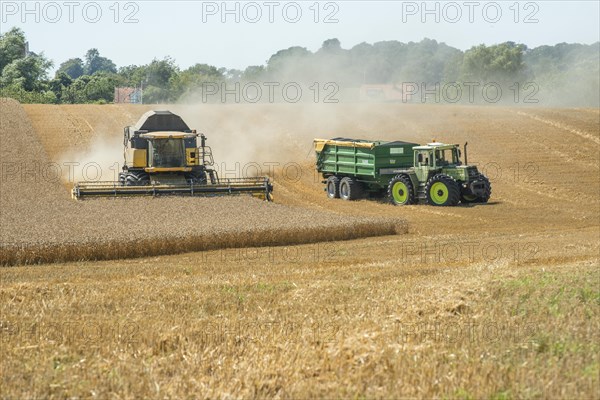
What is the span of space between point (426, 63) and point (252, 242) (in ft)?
240

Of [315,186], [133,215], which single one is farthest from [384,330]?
[315,186]

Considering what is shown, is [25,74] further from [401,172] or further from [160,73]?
[401,172]

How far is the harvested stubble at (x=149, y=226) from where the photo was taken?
64.3 ft

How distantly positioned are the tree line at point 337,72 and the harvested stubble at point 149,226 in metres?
32.0

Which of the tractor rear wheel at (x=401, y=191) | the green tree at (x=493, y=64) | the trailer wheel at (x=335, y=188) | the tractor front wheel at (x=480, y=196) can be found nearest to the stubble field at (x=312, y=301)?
the tractor front wheel at (x=480, y=196)

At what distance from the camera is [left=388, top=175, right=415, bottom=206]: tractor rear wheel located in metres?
28.6

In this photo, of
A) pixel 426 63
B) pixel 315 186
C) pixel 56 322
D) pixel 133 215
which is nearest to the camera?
pixel 56 322

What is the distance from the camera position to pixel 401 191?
95.2ft

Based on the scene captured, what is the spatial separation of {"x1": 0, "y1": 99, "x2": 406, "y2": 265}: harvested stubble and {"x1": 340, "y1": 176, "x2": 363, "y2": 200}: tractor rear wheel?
539 cm

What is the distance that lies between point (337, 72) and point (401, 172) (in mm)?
31657

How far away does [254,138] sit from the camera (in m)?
42.6

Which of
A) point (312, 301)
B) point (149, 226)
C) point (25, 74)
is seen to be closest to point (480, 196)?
point (149, 226)

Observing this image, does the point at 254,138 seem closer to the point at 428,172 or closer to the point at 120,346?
the point at 428,172

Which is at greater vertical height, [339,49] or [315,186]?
[339,49]
